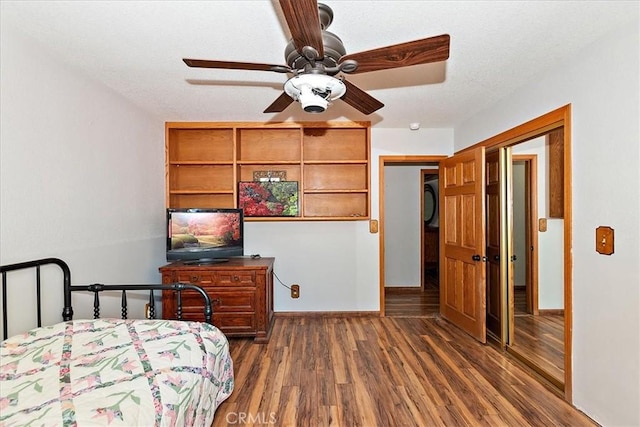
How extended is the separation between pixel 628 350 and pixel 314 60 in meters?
2.28

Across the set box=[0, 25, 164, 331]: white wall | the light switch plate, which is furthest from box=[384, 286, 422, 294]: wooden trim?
box=[0, 25, 164, 331]: white wall

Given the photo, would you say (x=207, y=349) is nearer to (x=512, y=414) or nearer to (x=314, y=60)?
(x=314, y=60)

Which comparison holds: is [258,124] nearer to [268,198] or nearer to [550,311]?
[268,198]

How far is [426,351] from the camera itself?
9.69 feet

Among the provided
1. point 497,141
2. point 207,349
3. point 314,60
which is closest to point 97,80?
point 314,60

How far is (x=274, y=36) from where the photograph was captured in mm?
1879

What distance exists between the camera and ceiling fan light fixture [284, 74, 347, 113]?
4.95 feet

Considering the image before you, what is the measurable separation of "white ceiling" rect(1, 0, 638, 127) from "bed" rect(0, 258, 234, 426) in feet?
4.60

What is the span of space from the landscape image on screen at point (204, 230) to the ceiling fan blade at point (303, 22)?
2.39 metres

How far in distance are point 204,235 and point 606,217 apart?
3.31 meters

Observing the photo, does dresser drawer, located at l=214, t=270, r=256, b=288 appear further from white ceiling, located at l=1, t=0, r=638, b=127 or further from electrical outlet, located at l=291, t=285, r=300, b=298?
white ceiling, located at l=1, t=0, r=638, b=127

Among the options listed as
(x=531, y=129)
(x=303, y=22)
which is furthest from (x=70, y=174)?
(x=531, y=129)

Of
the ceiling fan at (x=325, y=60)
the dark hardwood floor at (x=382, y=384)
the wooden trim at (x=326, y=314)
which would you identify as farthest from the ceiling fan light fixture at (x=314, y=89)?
the wooden trim at (x=326, y=314)

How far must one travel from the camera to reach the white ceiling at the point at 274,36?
A: 1.63m
